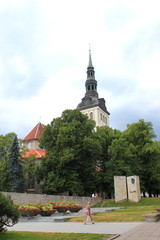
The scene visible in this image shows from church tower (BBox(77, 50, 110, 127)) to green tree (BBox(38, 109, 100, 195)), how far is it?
27.5 metres

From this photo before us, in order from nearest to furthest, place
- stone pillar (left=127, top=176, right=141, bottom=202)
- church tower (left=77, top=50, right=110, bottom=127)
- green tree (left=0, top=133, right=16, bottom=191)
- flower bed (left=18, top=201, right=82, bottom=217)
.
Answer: flower bed (left=18, top=201, right=82, bottom=217)
stone pillar (left=127, top=176, right=141, bottom=202)
green tree (left=0, top=133, right=16, bottom=191)
church tower (left=77, top=50, right=110, bottom=127)

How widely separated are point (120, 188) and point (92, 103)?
35.9 metres

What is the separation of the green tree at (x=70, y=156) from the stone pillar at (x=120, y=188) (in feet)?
11.9

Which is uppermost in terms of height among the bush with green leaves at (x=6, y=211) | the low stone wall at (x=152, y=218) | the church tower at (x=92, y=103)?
the church tower at (x=92, y=103)

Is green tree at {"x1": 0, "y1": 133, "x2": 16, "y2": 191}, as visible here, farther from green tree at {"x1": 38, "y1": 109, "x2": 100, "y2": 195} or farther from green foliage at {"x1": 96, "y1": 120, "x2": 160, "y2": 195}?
green foliage at {"x1": 96, "y1": 120, "x2": 160, "y2": 195}

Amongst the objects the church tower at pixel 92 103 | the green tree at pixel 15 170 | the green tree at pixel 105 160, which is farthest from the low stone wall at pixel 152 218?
the church tower at pixel 92 103

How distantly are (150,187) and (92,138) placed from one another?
40.1 ft

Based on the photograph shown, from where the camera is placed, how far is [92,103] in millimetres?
65125

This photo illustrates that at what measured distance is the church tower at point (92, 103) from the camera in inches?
2532

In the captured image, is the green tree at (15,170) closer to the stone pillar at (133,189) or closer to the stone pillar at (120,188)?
the stone pillar at (120,188)

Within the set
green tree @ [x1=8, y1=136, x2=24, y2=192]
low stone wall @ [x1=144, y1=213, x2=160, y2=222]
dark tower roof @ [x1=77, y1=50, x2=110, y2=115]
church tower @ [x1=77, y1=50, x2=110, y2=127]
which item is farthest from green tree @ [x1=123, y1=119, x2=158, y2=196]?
dark tower roof @ [x1=77, y1=50, x2=110, y2=115]

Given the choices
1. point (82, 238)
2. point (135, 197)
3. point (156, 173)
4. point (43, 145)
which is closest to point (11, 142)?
point (43, 145)

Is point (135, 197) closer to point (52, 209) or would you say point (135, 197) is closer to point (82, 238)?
point (52, 209)

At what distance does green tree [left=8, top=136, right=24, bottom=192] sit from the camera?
35.0m
